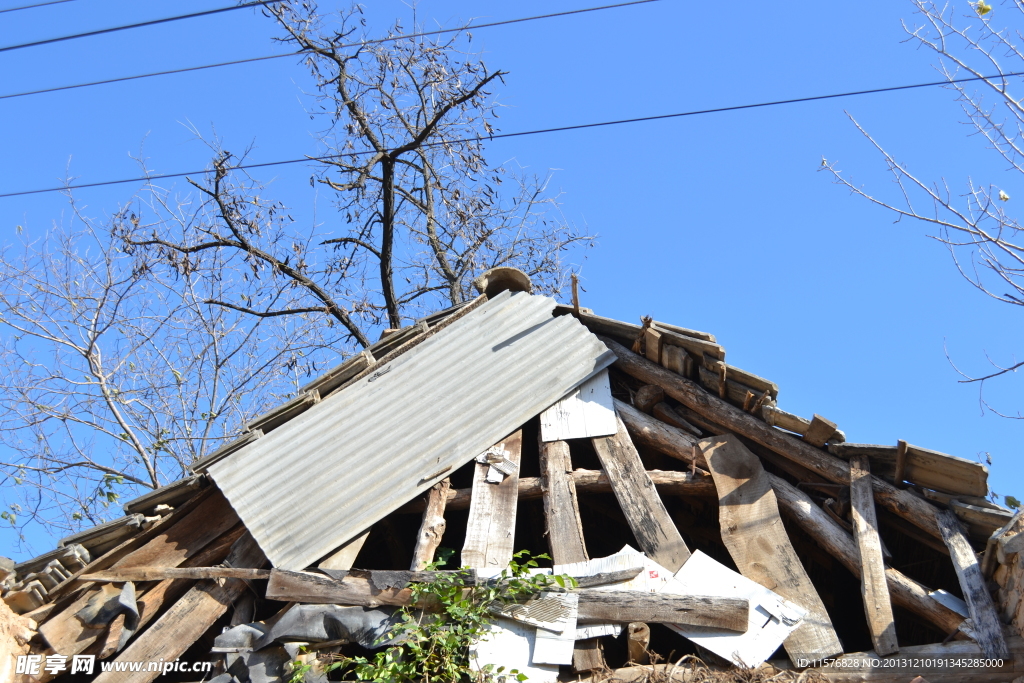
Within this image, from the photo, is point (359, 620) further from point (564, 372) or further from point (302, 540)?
point (564, 372)

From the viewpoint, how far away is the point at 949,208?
7.26 meters

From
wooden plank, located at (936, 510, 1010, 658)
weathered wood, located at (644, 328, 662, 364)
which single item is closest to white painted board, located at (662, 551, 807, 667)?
wooden plank, located at (936, 510, 1010, 658)

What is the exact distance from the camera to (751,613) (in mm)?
5566

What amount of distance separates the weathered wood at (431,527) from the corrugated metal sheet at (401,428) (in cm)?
10

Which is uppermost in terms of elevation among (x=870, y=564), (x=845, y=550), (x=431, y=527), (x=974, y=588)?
(x=431, y=527)

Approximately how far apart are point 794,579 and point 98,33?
25.7 ft

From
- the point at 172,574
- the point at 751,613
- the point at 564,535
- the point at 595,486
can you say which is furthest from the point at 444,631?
the point at 172,574

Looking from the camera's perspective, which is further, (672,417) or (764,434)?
(672,417)

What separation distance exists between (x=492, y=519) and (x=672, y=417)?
1.86 m

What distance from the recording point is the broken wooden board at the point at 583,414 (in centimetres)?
688

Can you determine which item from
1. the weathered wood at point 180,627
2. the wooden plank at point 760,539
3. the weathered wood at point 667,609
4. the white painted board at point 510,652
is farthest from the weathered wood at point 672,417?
the weathered wood at point 180,627

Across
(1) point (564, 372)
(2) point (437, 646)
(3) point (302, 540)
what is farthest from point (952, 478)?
(3) point (302, 540)

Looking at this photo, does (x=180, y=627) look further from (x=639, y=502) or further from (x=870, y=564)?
(x=870, y=564)

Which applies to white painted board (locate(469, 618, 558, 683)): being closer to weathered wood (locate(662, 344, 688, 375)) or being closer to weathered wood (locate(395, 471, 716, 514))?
weathered wood (locate(395, 471, 716, 514))
